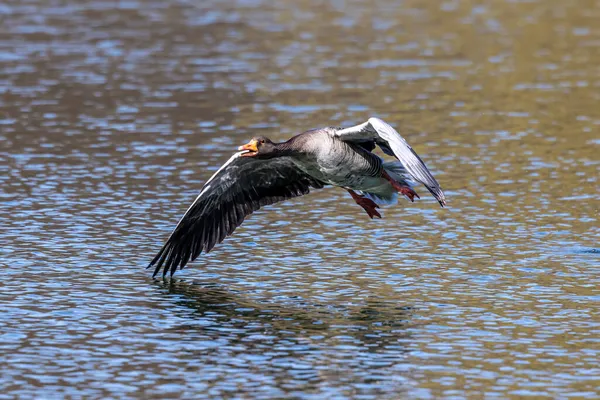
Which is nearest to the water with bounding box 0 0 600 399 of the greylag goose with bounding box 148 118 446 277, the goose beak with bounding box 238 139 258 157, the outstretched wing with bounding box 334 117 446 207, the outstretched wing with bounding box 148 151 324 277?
the outstretched wing with bounding box 148 151 324 277

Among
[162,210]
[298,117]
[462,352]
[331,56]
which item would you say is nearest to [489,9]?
[331,56]

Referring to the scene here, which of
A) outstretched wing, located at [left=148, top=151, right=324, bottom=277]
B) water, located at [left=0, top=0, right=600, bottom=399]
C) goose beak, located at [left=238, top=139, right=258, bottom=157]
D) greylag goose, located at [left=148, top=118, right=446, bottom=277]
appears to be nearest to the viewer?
water, located at [left=0, top=0, right=600, bottom=399]

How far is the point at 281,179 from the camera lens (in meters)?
18.7

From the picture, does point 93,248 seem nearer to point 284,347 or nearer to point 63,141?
point 284,347

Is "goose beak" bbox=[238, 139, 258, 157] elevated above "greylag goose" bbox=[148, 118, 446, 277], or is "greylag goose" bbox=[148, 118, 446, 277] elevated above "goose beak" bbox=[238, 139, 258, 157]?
"goose beak" bbox=[238, 139, 258, 157]

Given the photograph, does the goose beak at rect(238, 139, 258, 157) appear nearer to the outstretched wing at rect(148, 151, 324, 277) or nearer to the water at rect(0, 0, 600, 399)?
the outstretched wing at rect(148, 151, 324, 277)

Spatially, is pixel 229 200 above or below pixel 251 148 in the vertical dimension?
below

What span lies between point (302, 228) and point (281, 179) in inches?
83.8

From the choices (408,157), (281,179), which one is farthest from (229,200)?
(408,157)

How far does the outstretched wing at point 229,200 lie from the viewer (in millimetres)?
18109

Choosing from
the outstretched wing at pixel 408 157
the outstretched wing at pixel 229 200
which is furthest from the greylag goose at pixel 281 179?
the outstretched wing at pixel 408 157

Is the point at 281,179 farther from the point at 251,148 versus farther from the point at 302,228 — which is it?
the point at 302,228

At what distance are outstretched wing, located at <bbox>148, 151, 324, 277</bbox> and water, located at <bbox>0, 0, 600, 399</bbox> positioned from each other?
487 mm

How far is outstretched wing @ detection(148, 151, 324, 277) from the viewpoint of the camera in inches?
713
